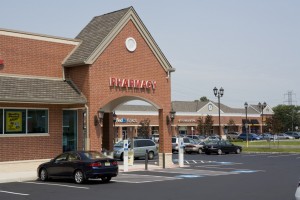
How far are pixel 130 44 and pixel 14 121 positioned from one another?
852cm

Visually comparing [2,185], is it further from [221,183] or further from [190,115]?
[190,115]

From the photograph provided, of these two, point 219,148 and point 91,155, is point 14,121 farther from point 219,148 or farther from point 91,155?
point 219,148

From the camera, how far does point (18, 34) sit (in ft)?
83.0

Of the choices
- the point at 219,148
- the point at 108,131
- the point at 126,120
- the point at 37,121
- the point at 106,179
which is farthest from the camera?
the point at 126,120

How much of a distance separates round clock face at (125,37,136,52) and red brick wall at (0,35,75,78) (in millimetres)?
3431

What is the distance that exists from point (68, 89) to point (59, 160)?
20.8ft

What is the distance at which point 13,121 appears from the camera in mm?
24453

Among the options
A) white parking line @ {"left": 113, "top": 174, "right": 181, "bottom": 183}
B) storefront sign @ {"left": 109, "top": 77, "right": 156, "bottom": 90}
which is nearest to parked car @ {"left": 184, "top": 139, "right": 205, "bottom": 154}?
storefront sign @ {"left": 109, "top": 77, "right": 156, "bottom": 90}

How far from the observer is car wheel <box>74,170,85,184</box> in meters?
19.8

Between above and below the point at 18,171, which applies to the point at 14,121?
above

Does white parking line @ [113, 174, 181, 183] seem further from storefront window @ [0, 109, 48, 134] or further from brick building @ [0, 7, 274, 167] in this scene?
storefront window @ [0, 109, 48, 134]

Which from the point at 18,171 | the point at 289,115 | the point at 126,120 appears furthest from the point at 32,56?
the point at 289,115

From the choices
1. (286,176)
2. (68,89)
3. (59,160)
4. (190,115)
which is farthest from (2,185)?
(190,115)

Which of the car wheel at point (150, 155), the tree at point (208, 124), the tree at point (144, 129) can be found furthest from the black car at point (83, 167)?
the tree at point (208, 124)
